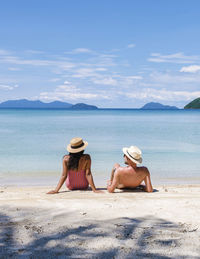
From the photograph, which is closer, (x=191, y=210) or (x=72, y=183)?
(x=191, y=210)

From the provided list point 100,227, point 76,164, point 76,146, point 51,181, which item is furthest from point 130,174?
point 51,181

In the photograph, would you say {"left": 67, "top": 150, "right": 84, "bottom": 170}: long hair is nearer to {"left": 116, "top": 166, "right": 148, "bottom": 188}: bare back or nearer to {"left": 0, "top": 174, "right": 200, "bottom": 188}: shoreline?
{"left": 116, "top": 166, "right": 148, "bottom": 188}: bare back

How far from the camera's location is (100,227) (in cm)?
429

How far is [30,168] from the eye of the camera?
12039 mm

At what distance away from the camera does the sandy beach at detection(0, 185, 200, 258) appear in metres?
3.54

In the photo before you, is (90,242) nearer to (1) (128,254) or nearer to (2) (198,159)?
(1) (128,254)

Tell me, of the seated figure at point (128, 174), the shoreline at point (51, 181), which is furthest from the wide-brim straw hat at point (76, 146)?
the shoreline at point (51, 181)

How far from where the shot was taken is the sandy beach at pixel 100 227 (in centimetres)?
354

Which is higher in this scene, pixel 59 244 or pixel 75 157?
pixel 75 157

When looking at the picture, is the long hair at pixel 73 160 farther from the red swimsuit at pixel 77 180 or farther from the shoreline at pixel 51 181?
the shoreline at pixel 51 181

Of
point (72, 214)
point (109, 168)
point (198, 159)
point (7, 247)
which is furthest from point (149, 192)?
point (198, 159)

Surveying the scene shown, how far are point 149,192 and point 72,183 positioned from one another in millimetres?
1670

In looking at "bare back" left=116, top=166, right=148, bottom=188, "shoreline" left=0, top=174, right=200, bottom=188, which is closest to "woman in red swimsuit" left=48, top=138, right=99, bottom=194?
"bare back" left=116, top=166, right=148, bottom=188

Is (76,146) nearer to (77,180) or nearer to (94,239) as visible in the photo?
(77,180)
